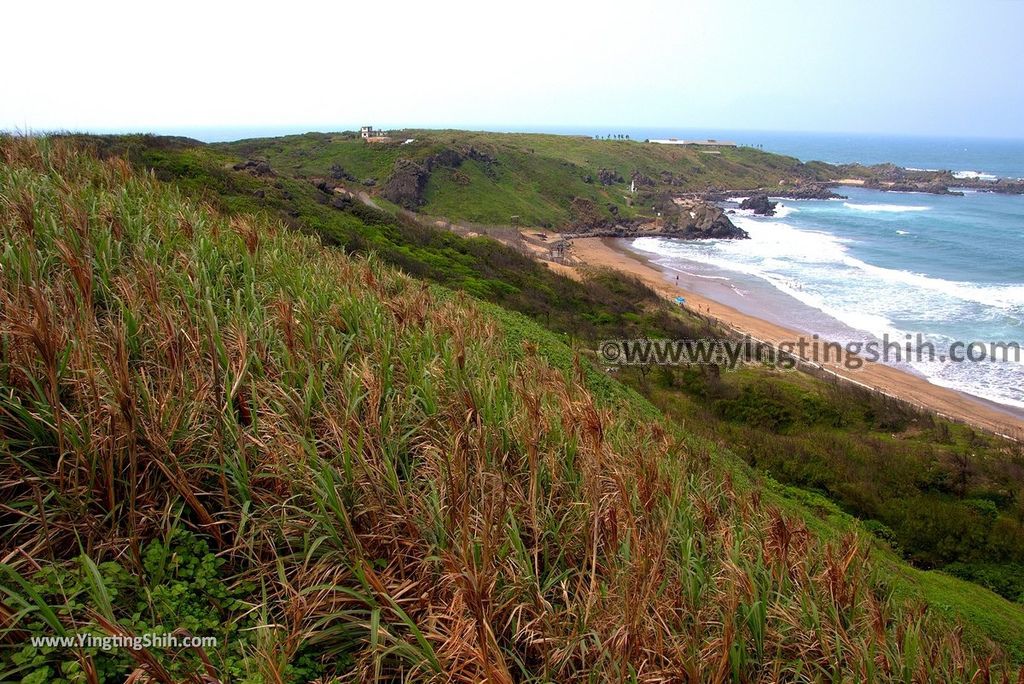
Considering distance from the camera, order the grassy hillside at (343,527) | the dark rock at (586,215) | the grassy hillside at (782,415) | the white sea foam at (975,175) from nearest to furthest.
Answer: the grassy hillside at (343,527), the grassy hillside at (782,415), the dark rock at (586,215), the white sea foam at (975,175)

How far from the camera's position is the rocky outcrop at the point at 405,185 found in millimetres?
45094

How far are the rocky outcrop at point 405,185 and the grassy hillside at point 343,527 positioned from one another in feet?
139

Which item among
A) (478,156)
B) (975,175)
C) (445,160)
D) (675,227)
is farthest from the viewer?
(975,175)

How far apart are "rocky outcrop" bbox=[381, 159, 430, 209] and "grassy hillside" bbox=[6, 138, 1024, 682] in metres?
42.5

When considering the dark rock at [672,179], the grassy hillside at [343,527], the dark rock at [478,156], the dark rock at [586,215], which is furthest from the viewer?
the dark rock at [672,179]

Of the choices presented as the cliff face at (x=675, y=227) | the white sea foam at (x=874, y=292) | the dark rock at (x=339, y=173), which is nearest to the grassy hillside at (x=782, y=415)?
the white sea foam at (x=874, y=292)

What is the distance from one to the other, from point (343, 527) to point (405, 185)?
152ft

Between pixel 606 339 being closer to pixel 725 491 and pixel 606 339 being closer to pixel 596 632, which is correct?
pixel 725 491

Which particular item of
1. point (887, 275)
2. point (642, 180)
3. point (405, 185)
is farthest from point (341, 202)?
point (642, 180)

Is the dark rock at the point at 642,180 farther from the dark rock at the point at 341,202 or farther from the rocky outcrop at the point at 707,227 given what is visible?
the dark rock at the point at 341,202

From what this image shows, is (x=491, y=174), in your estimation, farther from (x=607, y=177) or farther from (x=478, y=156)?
(x=607, y=177)

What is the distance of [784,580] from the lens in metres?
3.22

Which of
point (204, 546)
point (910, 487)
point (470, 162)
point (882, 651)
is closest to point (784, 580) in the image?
point (882, 651)

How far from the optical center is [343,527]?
271 centimetres
